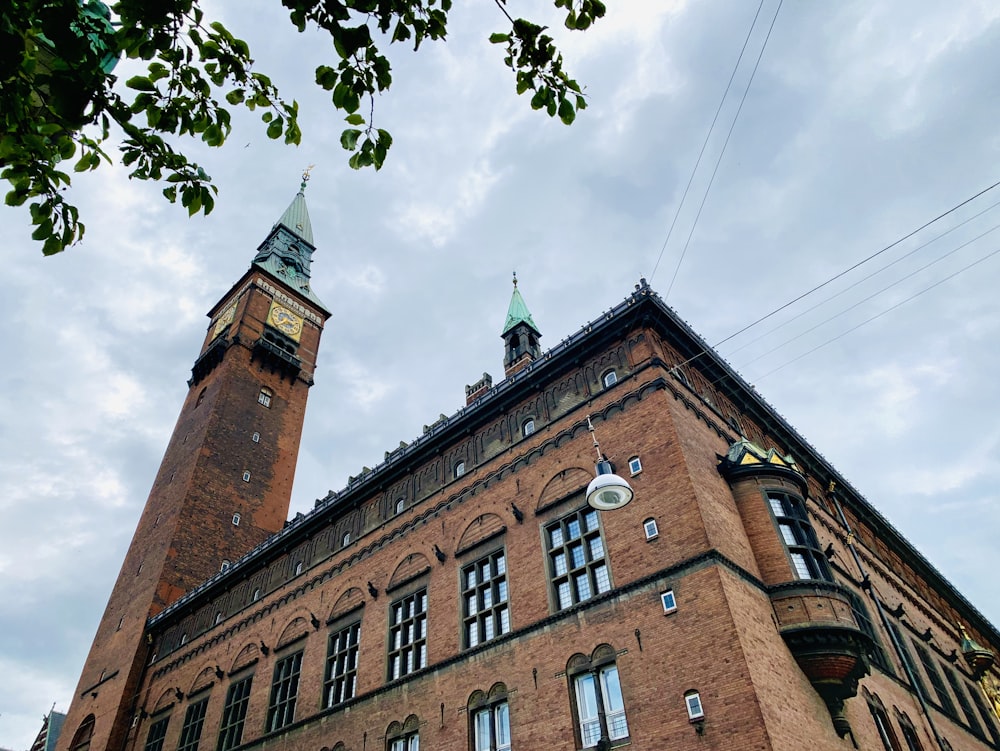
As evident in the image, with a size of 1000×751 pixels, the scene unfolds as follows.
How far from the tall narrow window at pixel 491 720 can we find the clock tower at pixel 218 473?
23.9 metres

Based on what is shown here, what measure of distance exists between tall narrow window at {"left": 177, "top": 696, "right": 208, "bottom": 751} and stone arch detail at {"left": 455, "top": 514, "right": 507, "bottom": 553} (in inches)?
624

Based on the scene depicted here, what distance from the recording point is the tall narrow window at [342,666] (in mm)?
23469

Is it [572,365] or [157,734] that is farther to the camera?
[157,734]

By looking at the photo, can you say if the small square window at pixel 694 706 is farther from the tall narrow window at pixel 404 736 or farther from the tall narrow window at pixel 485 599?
the tall narrow window at pixel 404 736

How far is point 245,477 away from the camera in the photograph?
144 feet

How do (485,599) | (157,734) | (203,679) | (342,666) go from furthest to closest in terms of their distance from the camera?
(157,734), (203,679), (342,666), (485,599)

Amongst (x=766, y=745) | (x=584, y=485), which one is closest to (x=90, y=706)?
(x=584, y=485)

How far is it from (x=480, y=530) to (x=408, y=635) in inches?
168

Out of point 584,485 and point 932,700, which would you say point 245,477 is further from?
point 932,700

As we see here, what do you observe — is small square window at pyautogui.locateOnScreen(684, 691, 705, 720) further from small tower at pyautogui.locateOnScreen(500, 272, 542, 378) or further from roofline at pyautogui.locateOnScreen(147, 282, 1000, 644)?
small tower at pyautogui.locateOnScreen(500, 272, 542, 378)

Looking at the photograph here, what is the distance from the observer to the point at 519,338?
3638cm

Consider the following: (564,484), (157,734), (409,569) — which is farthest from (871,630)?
(157,734)

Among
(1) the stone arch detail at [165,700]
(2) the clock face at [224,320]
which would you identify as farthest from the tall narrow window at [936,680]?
(2) the clock face at [224,320]

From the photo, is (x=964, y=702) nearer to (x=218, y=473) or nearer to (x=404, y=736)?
(x=404, y=736)
